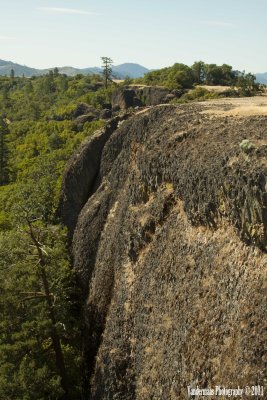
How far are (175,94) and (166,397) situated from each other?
8735 cm

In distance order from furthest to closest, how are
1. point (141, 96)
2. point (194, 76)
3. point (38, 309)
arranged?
point (194, 76), point (141, 96), point (38, 309)

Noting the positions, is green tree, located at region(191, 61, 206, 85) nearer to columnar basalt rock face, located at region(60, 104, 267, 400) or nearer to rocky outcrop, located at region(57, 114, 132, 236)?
rocky outcrop, located at region(57, 114, 132, 236)

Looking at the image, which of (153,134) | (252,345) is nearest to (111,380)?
(252,345)

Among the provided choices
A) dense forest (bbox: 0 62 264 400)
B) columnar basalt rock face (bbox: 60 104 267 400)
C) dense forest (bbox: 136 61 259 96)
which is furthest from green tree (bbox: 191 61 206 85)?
columnar basalt rock face (bbox: 60 104 267 400)

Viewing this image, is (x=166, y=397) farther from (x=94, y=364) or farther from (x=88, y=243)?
(x=88, y=243)

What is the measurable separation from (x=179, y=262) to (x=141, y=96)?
88576mm

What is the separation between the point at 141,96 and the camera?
107000 mm

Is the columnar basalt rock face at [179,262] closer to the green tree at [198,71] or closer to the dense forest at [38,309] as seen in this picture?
the dense forest at [38,309]

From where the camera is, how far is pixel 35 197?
50.8 metres

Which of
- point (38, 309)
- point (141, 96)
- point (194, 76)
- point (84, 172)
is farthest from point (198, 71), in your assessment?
point (38, 309)

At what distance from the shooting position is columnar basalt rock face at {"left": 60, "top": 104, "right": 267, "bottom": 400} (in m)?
18.9

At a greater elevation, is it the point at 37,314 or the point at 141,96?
the point at 141,96

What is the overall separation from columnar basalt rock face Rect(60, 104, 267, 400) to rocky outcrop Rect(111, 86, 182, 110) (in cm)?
6545

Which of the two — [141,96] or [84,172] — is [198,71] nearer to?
[141,96]
